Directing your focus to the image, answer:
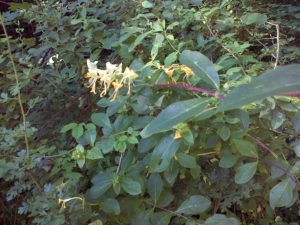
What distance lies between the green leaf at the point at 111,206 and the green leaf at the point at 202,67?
13.8 inches

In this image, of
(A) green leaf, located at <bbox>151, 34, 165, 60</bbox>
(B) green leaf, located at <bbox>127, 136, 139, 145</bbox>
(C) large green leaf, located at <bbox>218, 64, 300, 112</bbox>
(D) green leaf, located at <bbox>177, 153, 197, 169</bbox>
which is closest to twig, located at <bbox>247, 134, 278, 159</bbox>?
(D) green leaf, located at <bbox>177, 153, 197, 169</bbox>

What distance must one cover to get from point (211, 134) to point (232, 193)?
0.19 m

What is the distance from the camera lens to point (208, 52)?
145cm

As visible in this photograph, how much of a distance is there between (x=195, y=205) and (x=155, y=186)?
0.34 ft

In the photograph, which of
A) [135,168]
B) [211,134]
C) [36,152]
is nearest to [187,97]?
[211,134]

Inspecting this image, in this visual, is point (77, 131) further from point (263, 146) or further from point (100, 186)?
point (263, 146)

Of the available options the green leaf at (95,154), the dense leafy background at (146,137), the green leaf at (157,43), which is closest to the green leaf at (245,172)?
the dense leafy background at (146,137)

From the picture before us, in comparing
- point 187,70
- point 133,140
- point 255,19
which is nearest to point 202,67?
point 187,70

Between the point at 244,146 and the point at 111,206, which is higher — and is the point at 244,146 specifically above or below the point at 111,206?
above

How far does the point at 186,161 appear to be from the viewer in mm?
928

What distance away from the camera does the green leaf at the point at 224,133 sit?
35.9 inches

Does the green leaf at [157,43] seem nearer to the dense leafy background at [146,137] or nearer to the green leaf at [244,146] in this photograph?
the dense leafy background at [146,137]

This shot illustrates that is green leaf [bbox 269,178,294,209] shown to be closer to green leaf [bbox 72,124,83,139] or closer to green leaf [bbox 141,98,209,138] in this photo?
green leaf [bbox 141,98,209,138]

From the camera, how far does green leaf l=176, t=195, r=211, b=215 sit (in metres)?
0.95
